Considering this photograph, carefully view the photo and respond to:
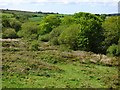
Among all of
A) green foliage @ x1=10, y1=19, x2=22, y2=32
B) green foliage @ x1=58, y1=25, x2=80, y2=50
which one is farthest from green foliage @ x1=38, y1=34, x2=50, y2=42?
green foliage @ x1=10, y1=19, x2=22, y2=32

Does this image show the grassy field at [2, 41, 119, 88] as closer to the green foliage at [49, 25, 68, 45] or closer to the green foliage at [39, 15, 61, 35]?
the green foliage at [49, 25, 68, 45]

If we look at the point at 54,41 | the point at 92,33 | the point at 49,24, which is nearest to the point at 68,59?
the point at 92,33

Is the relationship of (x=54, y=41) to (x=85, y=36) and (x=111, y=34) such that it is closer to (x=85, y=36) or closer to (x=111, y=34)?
(x=85, y=36)

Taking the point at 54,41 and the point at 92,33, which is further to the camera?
the point at 54,41

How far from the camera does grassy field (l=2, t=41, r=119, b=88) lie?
32.6 m

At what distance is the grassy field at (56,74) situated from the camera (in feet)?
107

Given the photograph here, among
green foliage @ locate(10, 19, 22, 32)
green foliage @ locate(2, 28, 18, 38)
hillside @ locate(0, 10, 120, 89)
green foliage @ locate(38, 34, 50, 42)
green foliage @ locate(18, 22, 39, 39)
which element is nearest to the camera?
hillside @ locate(0, 10, 120, 89)

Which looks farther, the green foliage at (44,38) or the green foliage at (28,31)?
the green foliage at (28,31)

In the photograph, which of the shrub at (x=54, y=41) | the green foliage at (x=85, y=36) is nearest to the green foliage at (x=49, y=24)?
the shrub at (x=54, y=41)

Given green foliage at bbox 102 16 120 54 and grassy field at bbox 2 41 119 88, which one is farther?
green foliage at bbox 102 16 120 54

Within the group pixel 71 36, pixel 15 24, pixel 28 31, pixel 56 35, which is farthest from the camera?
pixel 15 24

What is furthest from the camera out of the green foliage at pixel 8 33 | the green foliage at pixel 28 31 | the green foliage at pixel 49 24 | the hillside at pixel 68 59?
the green foliage at pixel 49 24

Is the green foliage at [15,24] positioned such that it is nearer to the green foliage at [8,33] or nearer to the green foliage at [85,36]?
the green foliage at [8,33]

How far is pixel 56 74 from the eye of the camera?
3753 cm
